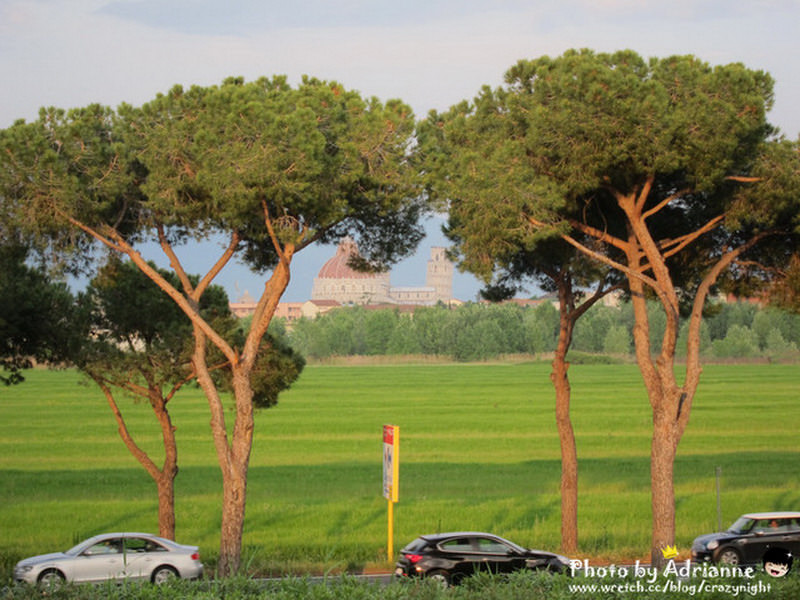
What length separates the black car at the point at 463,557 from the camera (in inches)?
693

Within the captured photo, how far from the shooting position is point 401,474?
4541 cm

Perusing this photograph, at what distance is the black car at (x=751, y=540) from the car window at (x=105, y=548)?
11.3m

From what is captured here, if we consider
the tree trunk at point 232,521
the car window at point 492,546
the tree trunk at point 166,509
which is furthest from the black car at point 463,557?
the tree trunk at point 166,509

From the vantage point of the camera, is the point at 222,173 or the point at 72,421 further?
the point at 72,421

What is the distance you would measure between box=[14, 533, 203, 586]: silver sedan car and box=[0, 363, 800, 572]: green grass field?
1795 mm

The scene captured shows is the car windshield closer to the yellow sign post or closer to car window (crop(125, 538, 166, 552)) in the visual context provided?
the yellow sign post

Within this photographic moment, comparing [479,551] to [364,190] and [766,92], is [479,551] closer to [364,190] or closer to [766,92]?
[364,190]

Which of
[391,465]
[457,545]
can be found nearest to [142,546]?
[391,465]

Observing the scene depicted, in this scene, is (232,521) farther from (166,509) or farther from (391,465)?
(166,509)

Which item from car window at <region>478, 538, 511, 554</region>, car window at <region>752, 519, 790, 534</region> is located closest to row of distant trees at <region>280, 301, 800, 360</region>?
car window at <region>752, 519, 790, 534</region>

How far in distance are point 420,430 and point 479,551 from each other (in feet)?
161

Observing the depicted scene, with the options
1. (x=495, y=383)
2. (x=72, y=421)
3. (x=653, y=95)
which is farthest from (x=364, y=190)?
(x=495, y=383)

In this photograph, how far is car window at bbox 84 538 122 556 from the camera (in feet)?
61.7

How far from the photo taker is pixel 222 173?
61.6 feet
